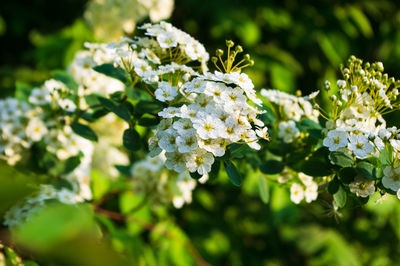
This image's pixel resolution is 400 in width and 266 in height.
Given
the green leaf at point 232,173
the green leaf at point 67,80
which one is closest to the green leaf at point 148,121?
the green leaf at point 232,173

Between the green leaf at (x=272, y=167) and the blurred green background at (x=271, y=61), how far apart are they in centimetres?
100

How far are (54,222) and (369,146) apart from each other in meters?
0.68

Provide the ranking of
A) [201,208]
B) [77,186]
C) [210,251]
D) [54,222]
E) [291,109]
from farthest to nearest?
1. [201,208]
2. [210,251]
3. [77,186]
4. [291,109]
5. [54,222]

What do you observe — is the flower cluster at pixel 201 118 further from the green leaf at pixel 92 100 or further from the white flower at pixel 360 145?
the green leaf at pixel 92 100

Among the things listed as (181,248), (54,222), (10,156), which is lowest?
(54,222)

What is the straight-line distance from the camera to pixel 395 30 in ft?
10.2

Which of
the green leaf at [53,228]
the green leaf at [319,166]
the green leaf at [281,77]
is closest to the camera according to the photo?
the green leaf at [53,228]

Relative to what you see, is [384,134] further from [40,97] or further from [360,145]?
[40,97]

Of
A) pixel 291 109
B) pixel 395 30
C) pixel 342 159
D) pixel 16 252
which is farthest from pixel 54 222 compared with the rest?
pixel 395 30

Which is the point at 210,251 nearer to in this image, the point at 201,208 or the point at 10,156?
the point at 201,208

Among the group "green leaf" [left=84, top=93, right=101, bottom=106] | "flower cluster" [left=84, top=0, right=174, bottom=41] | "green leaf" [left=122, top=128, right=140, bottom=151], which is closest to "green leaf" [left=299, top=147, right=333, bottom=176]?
"green leaf" [left=122, top=128, right=140, bottom=151]

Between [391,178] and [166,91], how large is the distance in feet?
1.82

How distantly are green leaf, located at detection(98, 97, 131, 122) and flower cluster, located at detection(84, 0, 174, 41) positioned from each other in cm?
120

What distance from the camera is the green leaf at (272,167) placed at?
120cm
